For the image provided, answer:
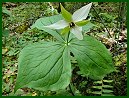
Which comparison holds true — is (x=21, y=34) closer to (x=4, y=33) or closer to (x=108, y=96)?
(x=4, y=33)

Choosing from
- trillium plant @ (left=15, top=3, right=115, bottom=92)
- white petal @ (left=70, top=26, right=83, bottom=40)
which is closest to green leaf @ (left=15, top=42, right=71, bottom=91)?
trillium plant @ (left=15, top=3, right=115, bottom=92)

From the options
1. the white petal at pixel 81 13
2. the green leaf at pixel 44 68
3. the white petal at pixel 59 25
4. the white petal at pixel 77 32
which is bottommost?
the green leaf at pixel 44 68

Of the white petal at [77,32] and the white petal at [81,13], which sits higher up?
the white petal at [81,13]

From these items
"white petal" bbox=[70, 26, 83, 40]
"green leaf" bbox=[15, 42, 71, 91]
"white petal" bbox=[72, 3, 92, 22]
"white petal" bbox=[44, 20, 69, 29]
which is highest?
"white petal" bbox=[72, 3, 92, 22]

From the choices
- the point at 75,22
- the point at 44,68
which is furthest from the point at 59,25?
the point at 44,68

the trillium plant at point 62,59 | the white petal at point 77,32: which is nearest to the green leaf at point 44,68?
the trillium plant at point 62,59

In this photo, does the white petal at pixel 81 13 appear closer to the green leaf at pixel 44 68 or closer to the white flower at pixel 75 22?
the white flower at pixel 75 22

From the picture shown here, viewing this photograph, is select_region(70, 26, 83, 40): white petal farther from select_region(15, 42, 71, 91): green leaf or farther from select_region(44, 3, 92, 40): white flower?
select_region(15, 42, 71, 91): green leaf

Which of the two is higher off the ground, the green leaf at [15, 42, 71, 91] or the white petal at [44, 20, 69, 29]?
the white petal at [44, 20, 69, 29]
